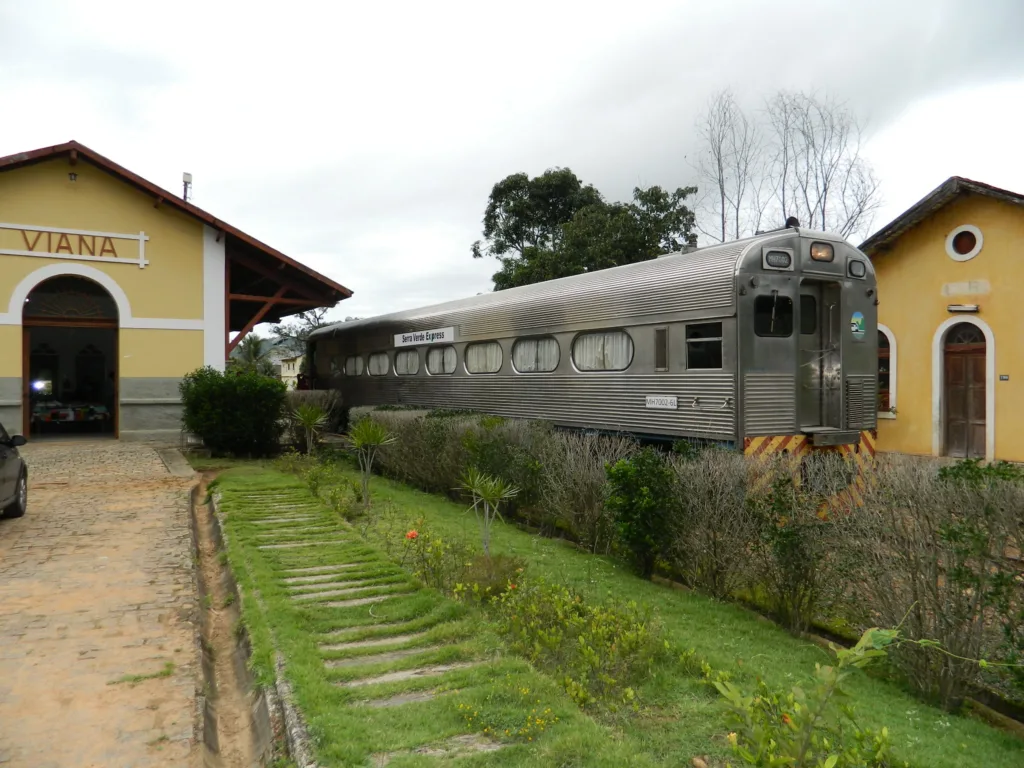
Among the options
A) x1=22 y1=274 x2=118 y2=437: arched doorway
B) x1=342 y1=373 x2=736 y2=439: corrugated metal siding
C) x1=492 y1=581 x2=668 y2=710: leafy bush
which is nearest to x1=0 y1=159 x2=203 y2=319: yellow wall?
x1=22 y1=274 x2=118 y2=437: arched doorway

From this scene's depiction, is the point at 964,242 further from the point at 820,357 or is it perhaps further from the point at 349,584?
the point at 349,584

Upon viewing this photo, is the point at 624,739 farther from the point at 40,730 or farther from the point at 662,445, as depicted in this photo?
the point at 662,445

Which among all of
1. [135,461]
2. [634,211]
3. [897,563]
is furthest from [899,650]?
[634,211]

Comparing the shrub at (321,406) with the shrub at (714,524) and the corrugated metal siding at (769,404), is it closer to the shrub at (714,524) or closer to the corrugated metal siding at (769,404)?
the corrugated metal siding at (769,404)

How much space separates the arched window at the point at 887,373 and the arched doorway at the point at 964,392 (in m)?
0.95

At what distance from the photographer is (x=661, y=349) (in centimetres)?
937

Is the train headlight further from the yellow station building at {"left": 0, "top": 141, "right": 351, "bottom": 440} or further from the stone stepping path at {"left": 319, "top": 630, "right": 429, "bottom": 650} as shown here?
the yellow station building at {"left": 0, "top": 141, "right": 351, "bottom": 440}

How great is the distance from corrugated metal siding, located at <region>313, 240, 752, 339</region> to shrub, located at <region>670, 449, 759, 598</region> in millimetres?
2873

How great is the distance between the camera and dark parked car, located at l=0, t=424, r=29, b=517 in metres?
8.17

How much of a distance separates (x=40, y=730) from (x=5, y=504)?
17.5 ft

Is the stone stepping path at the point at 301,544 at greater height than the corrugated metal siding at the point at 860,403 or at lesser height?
lesser

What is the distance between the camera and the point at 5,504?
8.16 m

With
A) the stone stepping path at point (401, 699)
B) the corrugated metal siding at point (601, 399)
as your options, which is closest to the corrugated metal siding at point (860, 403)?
the corrugated metal siding at point (601, 399)

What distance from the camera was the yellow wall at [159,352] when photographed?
615 inches
